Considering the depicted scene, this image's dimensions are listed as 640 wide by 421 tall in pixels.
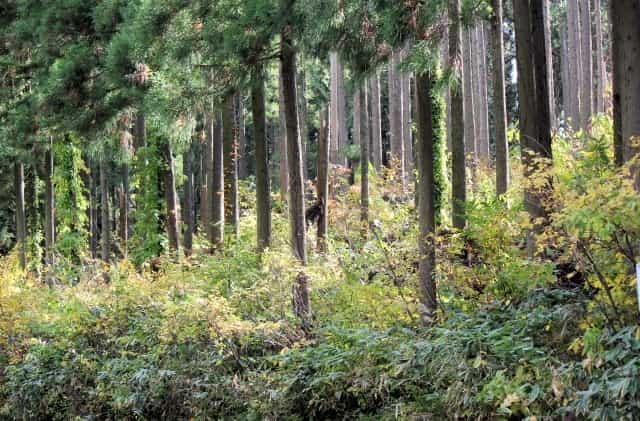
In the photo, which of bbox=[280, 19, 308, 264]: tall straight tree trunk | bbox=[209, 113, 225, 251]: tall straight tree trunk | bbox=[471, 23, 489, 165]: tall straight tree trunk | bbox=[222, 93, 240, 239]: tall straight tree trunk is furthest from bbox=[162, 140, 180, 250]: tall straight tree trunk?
bbox=[471, 23, 489, 165]: tall straight tree trunk

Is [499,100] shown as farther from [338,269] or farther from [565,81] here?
[565,81]

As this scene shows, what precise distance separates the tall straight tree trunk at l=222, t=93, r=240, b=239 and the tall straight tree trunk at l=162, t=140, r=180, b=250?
4.30 feet

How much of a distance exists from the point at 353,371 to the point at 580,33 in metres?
23.2

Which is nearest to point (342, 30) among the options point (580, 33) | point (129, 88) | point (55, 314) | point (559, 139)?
point (129, 88)

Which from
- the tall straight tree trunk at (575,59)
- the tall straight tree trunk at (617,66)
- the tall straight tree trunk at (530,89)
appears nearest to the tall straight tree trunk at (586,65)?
the tall straight tree trunk at (575,59)

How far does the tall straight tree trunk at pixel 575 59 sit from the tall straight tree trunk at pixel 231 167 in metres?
14.0

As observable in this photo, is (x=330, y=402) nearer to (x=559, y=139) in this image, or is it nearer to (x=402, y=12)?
(x=402, y=12)

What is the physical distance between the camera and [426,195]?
9.20 metres

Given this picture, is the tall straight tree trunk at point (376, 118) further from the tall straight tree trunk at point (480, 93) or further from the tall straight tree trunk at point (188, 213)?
the tall straight tree trunk at point (188, 213)

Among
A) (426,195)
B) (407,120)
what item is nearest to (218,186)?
(426,195)

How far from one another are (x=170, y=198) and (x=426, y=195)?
9.60 metres

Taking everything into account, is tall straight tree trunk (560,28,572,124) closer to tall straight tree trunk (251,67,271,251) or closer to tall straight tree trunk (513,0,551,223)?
tall straight tree trunk (251,67,271,251)

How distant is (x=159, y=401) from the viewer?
9.88 meters

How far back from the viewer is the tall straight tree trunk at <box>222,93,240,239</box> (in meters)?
16.0
